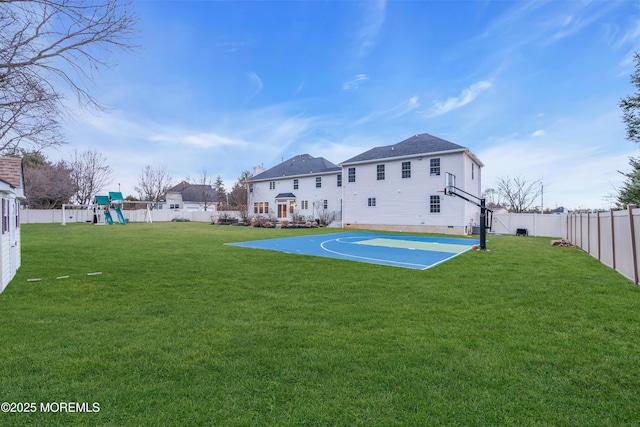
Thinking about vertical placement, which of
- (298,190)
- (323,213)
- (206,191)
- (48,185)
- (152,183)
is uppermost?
(152,183)

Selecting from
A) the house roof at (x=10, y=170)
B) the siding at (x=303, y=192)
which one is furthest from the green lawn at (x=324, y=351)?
the siding at (x=303, y=192)

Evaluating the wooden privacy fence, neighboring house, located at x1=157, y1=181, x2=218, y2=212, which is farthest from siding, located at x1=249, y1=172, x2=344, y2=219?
neighboring house, located at x1=157, y1=181, x2=218, y2=212

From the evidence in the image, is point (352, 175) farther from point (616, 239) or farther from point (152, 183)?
point (152, 183)

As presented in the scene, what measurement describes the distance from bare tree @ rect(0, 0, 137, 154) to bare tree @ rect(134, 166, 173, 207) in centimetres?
5281

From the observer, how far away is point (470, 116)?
20328 mm

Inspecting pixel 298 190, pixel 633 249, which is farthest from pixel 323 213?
pixel 633 249

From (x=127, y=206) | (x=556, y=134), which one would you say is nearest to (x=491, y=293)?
(x=556, y=134)

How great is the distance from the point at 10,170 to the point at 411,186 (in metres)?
21.0

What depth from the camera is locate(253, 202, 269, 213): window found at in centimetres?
3398

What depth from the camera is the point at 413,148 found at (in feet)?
76.1

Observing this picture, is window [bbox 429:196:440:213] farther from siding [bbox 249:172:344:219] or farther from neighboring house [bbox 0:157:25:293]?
neighboring house [bbox 0:157:25:293]

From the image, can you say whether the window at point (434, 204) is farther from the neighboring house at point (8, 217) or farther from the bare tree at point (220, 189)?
the bare tree at point (220, 189)

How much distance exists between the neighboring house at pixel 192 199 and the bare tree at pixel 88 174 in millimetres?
9163

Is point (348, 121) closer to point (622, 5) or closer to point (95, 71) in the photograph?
point (622, 5)
